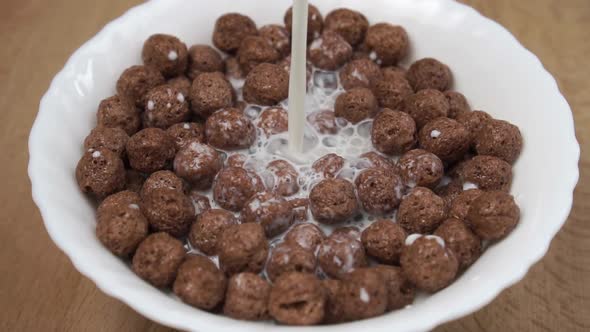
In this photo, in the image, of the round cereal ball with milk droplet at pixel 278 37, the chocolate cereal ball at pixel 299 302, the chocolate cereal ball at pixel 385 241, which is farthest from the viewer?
the round cereal ball with milk droplet at pixel 278 37

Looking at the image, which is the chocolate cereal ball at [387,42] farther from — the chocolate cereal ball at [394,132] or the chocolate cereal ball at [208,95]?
the chocolate cereal ball at [208,95]

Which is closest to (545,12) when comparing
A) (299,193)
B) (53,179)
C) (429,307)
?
(299,193)

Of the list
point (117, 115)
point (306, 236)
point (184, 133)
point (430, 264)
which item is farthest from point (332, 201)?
point (117, 115)

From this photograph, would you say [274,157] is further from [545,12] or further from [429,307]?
[545,12]

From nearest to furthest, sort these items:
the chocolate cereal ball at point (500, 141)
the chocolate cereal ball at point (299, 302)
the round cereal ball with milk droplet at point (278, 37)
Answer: the chocolate cereal ball at point (299, 302)
the chocolate cereal ball at point (500, 141)
the round cereal ball with milk droplet at point (278, 37)

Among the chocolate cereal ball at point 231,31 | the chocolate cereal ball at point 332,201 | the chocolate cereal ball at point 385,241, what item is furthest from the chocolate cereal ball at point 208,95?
the chocolate cereal ball at point 385,241

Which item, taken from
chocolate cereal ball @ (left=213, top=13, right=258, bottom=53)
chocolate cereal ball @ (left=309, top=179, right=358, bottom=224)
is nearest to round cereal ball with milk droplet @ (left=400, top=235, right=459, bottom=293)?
chocolate cereal ball @ (left=309, top=179, right=358, bottom=224)

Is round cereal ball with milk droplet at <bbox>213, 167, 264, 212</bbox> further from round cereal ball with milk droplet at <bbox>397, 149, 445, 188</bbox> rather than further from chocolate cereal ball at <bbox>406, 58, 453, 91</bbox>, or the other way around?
chocolate cereal ball at <bbox>406, 58, 453, 91</bbox>
